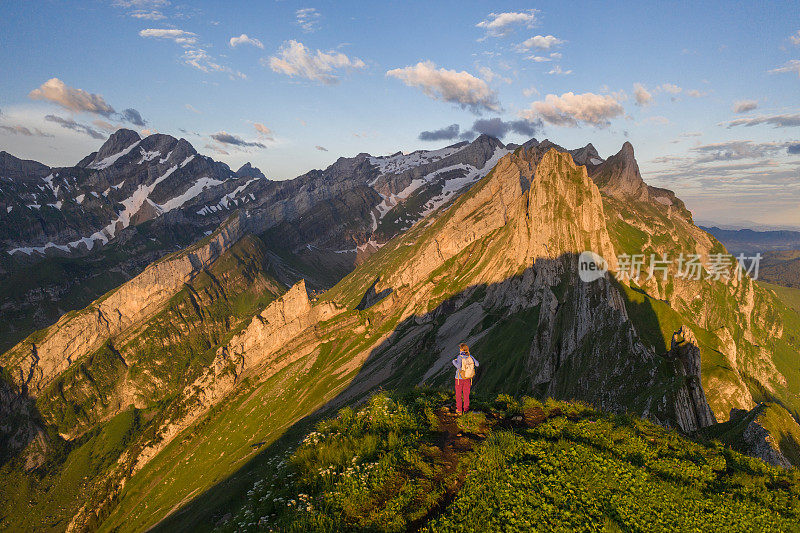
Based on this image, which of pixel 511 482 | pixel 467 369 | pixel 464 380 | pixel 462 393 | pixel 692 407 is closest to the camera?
pixel 511 482

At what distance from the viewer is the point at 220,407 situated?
19188 centimetres

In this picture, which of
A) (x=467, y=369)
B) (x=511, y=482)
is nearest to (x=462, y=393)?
(x=467, y=369)

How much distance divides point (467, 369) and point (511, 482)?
724 centimetres

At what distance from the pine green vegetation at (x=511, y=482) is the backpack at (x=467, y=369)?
249cm

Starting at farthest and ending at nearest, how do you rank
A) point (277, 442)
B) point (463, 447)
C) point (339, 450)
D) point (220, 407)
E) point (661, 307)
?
point (220, 407)
point (277, 442)
point (661, 307)
point (463, 447)
point (339, 450)

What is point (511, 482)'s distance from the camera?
1293 centimetres

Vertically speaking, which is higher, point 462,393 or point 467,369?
point 467,369

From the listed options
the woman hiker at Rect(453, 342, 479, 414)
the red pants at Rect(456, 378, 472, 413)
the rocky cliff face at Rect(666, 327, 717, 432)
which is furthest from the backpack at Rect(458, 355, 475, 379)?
the rocky cliff face at Rect(666, 327, 717, 432)

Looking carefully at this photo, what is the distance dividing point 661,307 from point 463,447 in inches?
2645

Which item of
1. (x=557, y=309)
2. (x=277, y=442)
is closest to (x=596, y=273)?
(x=557, y=309)

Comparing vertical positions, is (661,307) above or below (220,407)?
above

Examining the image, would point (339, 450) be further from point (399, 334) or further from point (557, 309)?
point (399, 334)

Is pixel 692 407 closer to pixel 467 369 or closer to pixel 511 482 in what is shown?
pixel 467 369

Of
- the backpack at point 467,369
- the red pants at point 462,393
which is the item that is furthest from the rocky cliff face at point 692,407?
the backpack at point 467,369
